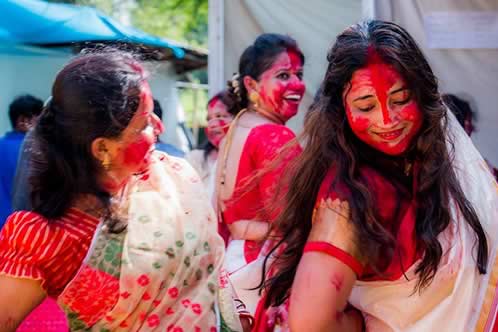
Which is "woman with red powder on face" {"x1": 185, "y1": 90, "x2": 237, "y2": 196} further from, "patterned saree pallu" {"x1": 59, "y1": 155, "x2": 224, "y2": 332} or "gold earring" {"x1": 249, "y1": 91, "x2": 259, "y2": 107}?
"patterned saree pallu" {"x1": 59, "y1": 155, "x2": 224, "y2": 332}

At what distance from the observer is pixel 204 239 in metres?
2.13

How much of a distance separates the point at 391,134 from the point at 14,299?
1.03m

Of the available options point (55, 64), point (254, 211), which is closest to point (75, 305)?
point (254, 211)

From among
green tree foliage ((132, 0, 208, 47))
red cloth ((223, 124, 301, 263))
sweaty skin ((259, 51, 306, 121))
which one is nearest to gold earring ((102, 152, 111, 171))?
red cloth ((223, 124, 301, 263))

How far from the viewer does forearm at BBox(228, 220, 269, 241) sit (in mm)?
3160

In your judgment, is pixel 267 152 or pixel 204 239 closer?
pixel 204 239

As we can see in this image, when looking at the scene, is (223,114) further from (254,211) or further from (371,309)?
(371,309)

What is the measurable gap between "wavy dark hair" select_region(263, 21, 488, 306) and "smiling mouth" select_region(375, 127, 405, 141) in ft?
0.22

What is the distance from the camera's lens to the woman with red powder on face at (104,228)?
194 centimetres

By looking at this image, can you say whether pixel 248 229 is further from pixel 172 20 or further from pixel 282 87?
pixel 172 20

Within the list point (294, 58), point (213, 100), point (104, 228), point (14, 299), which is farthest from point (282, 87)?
point (14, 299)

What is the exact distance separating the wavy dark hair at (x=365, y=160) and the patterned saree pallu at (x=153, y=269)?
0.21m

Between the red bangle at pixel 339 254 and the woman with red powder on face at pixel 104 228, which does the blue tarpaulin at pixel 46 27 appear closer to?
the woman with red powder on face at pixel 104 228

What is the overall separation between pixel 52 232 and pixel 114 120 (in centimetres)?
33
